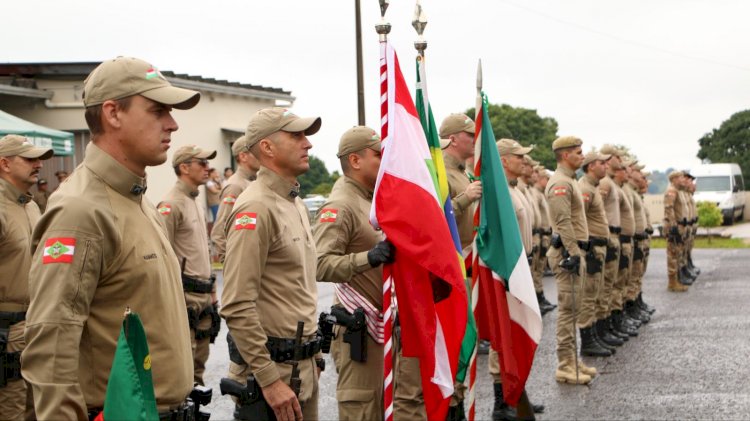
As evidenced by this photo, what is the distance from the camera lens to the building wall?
25109 mm

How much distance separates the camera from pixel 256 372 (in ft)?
14.5

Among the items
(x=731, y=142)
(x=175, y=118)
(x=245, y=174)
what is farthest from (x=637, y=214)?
(x=731, y=142)

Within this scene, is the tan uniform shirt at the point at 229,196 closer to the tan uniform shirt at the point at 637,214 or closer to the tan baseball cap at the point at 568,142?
the tan baseball cap at the point at 568,142

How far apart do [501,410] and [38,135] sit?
40.7 ft

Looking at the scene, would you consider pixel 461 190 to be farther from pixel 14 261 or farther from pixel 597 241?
pixel 597 241

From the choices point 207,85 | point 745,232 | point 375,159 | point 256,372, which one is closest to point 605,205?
point 375,159

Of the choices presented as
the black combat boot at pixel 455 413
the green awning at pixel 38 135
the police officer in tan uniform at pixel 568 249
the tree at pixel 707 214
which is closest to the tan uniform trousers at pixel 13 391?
the black combat boot at pixel 455 413

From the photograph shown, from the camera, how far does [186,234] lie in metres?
8.57

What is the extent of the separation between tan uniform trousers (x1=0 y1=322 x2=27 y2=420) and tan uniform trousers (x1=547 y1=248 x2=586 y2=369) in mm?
5548

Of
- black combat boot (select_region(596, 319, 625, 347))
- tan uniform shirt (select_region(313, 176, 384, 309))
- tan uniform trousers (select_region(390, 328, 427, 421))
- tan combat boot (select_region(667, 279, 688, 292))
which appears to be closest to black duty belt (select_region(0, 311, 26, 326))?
tan uniform shirt (select_region(313, 176, 384, 309))

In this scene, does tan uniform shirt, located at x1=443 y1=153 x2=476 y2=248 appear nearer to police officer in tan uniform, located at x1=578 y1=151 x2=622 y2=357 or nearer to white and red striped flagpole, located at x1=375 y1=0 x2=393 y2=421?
white and red striped flagpole, located at x1=375 y1=0 x2=393 y2=421

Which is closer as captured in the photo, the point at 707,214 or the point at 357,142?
the point at 357,142

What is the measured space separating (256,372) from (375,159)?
78.0 inches

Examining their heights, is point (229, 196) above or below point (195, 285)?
above
